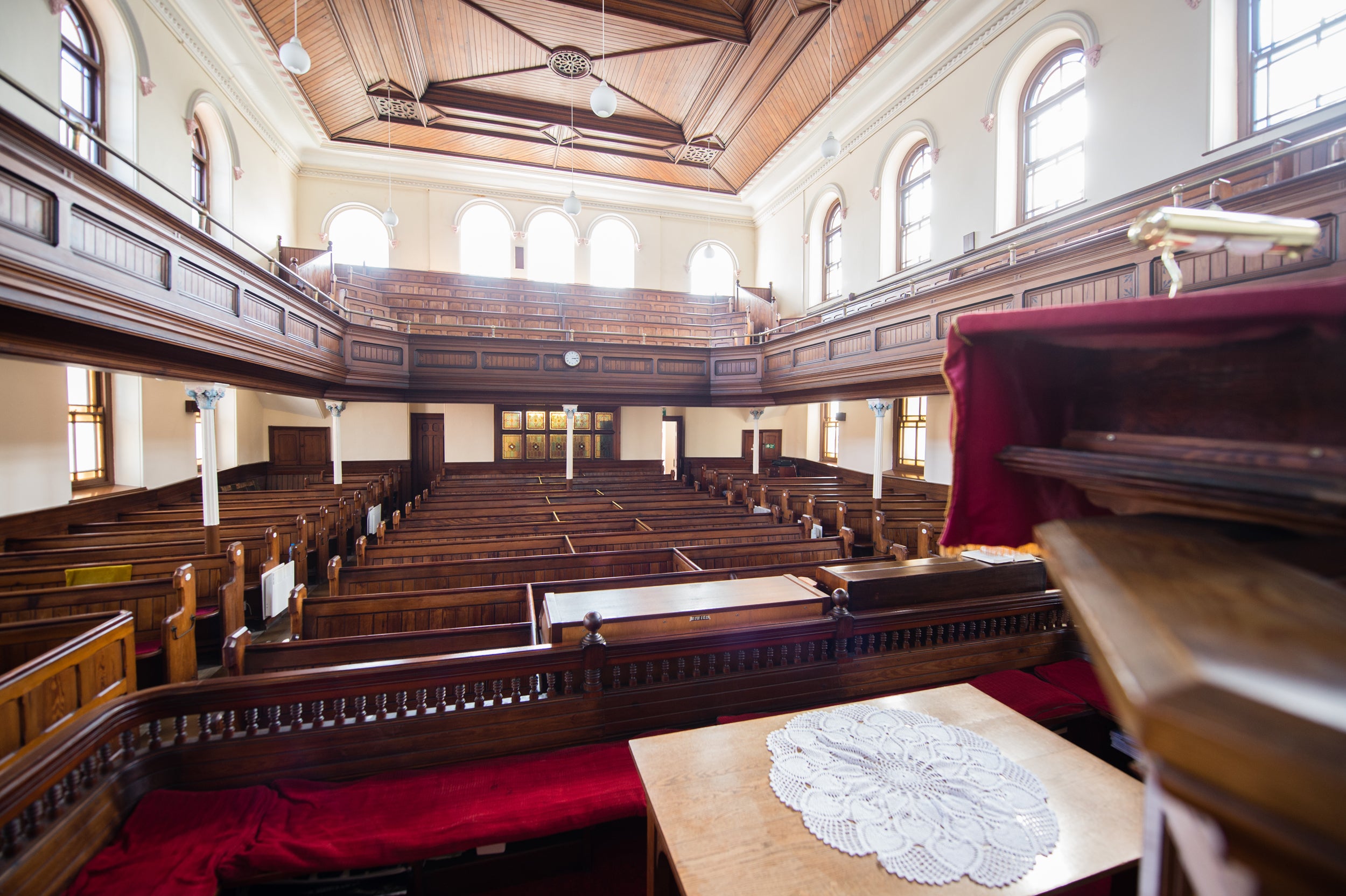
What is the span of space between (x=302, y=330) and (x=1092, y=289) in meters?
8.46

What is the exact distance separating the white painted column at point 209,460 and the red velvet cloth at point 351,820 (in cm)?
427

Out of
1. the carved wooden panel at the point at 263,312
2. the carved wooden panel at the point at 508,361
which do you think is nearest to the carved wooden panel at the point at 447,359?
the carved wooden panel at the point at 508,361

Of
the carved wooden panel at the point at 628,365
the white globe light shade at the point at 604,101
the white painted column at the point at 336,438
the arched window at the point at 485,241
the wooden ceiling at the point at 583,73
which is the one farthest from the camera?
the arched window at the point at 485,241

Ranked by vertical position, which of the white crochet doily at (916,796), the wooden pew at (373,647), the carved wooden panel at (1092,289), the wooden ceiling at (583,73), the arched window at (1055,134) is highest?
the wooden ceiling at (583,73)

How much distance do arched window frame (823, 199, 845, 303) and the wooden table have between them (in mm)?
11655

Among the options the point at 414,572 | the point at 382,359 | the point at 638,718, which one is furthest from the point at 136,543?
the point at 638,718

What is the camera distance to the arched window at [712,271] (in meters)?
16.3

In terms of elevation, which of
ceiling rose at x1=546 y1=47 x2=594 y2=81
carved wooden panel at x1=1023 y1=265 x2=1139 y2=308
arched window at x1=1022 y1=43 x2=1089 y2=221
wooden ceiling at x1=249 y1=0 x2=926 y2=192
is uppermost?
ceiling rose at x1=546 y1=47 x2=594 y2=81

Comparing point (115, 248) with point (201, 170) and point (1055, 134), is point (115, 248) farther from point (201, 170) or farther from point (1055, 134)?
point (1055, 134)

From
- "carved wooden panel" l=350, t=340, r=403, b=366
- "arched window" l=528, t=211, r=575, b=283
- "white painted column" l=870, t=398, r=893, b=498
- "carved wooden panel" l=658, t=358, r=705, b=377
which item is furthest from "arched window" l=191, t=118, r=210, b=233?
"white painted column" l=870, t=398, r=893, b=498

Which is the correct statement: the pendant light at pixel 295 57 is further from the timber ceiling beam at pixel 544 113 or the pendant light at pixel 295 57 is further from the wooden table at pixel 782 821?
the wooden table at pixel 782 821

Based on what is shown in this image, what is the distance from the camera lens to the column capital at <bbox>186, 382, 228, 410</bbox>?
6.14 m

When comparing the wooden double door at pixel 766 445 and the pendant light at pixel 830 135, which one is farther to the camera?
the wooden double door at pixel 766 445

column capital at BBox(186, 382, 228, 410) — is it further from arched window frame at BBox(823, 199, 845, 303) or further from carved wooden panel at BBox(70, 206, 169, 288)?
arched window frame at BBox(823, 199, 845, 303)
